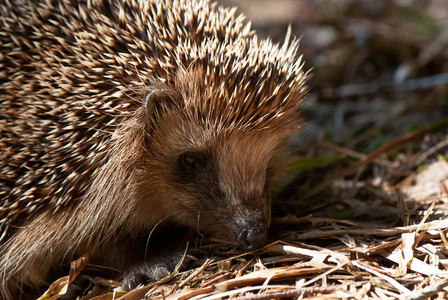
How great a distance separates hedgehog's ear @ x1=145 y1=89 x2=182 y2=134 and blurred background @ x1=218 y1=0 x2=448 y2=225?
45.9 inches

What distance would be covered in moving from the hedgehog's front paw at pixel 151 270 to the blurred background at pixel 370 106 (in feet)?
3.77

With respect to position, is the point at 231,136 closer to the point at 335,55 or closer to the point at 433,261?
the point at 433,261

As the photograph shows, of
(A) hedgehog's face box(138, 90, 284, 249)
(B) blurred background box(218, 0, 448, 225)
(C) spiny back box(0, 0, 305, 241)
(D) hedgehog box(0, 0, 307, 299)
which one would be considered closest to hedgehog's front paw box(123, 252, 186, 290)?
(D) hedgehog box(0, 0, 307, 299)

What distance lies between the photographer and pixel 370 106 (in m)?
6.09

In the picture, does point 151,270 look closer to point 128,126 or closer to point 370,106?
point 128,126

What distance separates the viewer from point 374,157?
479 centimetres

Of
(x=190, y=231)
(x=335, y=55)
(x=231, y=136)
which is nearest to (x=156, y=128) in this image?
(x=231, y=136)

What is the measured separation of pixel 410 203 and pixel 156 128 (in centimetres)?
208

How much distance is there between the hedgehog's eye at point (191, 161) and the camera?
3383mm

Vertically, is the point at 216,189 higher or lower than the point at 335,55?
lower

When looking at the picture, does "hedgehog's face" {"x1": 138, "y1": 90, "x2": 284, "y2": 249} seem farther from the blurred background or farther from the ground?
the blurred background

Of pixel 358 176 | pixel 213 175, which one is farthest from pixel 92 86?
pixel 358 176

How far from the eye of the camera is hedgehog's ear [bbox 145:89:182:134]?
325 cm

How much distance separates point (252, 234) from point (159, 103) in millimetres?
1049
